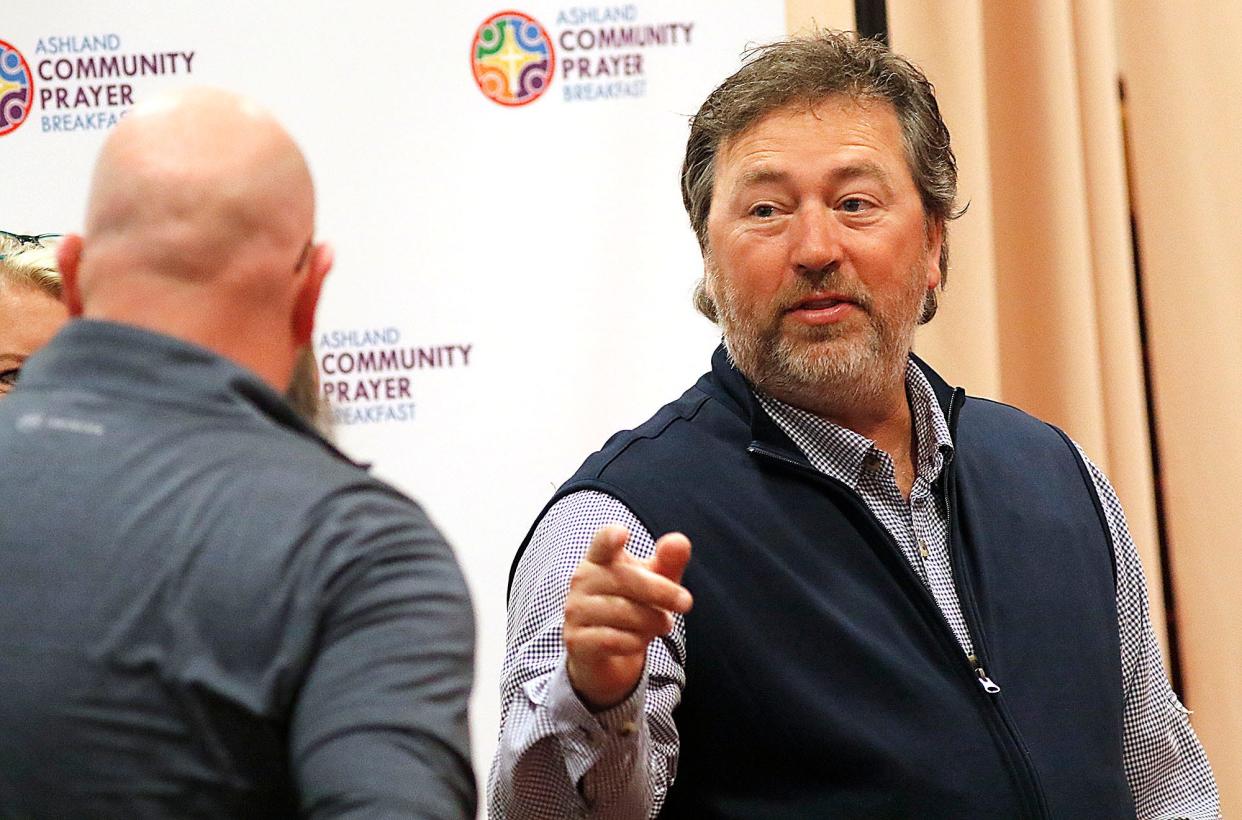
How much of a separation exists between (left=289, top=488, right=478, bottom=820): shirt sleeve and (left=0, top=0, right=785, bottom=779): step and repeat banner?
164 cm

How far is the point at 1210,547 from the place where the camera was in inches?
112

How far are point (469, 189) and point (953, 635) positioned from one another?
1358mm

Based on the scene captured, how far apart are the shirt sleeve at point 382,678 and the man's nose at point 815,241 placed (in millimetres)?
944

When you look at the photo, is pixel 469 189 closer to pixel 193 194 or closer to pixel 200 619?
pixel 193 194

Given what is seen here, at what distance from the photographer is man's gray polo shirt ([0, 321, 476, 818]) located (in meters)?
0.94

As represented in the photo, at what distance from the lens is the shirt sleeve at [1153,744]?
1.90 metres

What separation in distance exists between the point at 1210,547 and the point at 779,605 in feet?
4.87

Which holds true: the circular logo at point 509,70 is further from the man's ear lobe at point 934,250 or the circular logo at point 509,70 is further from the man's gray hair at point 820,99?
the man's ear lobe at point 934,250

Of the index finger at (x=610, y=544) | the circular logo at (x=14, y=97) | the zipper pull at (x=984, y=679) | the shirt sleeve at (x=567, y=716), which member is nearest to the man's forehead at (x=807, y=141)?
the shirt sleeve at (x=567, y=716)

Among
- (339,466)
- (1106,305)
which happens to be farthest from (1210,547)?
(339,466)

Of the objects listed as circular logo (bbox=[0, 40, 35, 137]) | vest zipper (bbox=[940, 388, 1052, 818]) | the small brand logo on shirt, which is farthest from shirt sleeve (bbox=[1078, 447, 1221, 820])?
circular logo (bbox=[0, 40, 35, 137])

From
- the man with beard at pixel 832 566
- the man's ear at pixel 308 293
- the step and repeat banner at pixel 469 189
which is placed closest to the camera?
the man's ear at pixel 308 293

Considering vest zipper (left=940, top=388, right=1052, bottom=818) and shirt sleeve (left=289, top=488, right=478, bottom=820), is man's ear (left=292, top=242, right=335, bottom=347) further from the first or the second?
vest zipper (left=940, top=388, right=1052, bottom=818)

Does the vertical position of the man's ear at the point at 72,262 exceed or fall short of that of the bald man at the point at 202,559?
it exceeds it
